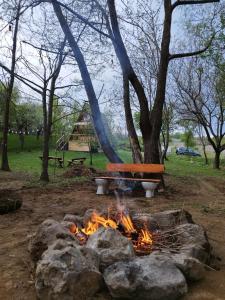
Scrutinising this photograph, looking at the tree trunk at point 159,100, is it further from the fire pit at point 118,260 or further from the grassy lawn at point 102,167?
the grassy lawn at point 102,167

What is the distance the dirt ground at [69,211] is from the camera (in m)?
4.61

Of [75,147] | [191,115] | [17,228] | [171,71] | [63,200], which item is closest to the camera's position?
[17,228]

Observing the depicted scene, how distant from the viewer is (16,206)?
903cm

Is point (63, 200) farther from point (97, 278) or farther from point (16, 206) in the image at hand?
point (97, 278)

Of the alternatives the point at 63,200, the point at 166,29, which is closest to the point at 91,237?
the point at 63,200

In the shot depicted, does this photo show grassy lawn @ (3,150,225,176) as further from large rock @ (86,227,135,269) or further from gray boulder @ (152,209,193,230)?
large rock @ (86,227,135,269)

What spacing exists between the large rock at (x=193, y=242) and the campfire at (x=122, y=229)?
412 millimetres

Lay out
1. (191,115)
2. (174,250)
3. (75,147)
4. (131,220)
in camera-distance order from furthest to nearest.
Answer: (75,147)
(191,115)
(131,220)
(174,250)

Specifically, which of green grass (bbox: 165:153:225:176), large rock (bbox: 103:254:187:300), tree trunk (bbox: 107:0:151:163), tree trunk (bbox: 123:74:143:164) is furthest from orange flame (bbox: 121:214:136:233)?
green grass (bbox: 165:153:225:176)

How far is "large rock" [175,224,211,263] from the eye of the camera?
5.16 m

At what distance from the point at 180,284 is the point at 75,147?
53.4 m

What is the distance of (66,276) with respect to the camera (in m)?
4.06

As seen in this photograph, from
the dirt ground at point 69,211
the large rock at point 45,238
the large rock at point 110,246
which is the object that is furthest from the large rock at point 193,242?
the large rock at point 45,238

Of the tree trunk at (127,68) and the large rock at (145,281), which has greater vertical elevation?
the tree trunk at (127,68)
